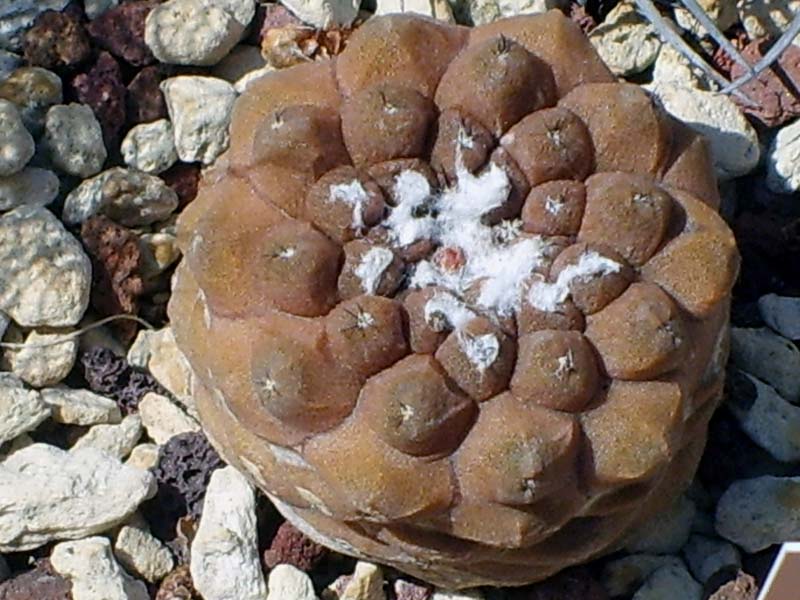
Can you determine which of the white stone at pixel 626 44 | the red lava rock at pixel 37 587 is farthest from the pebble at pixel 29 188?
the white stone at pixel 626 44

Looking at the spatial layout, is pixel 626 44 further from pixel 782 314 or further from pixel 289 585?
pixel 289 585

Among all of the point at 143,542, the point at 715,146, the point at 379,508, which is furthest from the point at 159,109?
the point at 379,508

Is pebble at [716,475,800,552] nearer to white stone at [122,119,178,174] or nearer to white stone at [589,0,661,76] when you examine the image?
white stone at [589,0,661,76]

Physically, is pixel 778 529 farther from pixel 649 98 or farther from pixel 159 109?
pixel 159 109

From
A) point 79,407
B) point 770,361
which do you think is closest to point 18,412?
point 79,407

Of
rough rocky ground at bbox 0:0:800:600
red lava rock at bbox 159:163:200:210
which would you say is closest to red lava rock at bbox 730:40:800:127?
rough rocky ground at bbox 0:0:800:600
